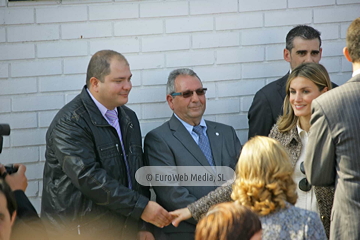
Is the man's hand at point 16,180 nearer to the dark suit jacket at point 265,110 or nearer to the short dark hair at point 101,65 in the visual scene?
the short dark hair at point 101,65

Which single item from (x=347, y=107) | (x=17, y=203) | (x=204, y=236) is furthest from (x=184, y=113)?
(x=204, y=236)

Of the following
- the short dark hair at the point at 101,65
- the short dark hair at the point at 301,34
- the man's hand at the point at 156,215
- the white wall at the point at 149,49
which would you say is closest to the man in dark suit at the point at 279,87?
the short dark hair at the point at 301,34

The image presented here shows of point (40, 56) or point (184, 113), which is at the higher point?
point (40, 56)

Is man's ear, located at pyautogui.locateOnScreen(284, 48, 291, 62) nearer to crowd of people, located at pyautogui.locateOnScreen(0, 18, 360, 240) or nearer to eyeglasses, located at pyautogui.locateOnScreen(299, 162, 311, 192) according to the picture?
crowd of people, located at pyautogui.locateOnScreen(0, 18, 360, 240)

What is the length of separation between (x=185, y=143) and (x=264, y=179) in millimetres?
1614

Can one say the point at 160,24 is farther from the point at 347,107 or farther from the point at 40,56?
the point at 347,107

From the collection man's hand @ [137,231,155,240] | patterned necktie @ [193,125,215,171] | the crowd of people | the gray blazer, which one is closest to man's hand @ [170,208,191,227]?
the crowd of people

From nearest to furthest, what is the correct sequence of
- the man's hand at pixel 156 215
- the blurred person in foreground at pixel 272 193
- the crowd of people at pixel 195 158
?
the blurred person in foreground at pixel 272 193 < the crowd of people at pixel 195 158 < the man's hand at pixel 156 215

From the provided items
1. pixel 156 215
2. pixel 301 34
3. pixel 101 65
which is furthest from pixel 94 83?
pixel 301 34

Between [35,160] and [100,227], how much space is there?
39.0 inches

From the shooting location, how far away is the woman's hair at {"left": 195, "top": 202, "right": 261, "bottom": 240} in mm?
2066

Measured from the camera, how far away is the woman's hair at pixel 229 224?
6.78 ft

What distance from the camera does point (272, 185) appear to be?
2.67 meters

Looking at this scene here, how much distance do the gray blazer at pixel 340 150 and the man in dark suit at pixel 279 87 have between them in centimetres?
142
